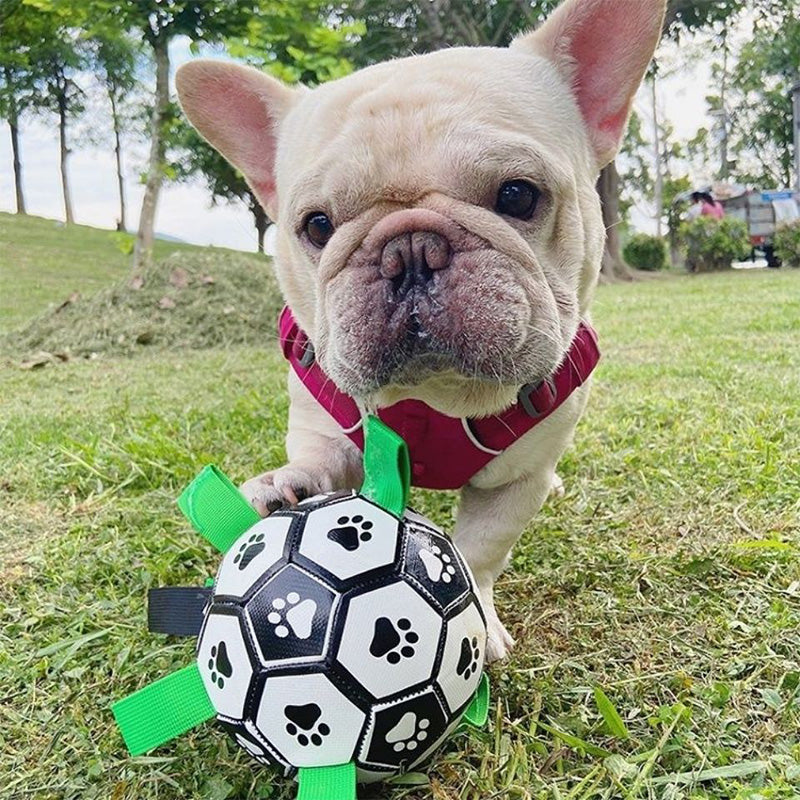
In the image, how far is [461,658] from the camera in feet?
5.03

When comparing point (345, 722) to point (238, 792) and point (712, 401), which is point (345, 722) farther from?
point (712, 401)

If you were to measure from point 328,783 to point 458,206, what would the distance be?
113cm

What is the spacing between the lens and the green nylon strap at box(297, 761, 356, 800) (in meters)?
1.39

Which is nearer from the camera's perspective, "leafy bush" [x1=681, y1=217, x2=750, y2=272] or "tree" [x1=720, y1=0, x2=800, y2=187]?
"leafy bush" [x1=681, y1=217, x2=750, y2=272]

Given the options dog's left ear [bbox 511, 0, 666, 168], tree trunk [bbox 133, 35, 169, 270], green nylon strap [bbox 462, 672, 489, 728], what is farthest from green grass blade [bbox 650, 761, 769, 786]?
tree trunk [bbox 133, 35, 169, 270]

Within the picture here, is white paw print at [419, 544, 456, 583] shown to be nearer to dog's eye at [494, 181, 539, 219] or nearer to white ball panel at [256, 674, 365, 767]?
white ball panel at [256, 674, 365, 767]

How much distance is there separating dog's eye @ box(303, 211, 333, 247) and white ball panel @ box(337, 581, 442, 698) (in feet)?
2.77

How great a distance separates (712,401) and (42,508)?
320cm

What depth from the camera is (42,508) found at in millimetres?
3037

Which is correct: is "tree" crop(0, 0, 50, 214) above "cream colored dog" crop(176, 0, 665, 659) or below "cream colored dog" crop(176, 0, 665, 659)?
above

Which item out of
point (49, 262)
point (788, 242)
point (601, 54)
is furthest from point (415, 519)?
point (788, 242)

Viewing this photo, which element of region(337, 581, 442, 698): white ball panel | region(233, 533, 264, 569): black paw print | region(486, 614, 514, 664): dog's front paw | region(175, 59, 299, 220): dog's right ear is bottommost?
region(486, 614, 514, 664): dog's front paw

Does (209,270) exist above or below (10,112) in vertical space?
below

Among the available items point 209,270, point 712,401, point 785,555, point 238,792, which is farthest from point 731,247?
point 238,792
